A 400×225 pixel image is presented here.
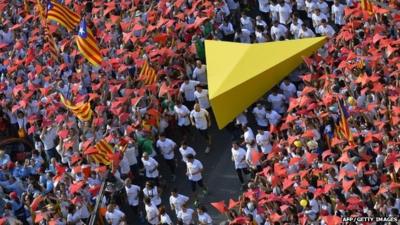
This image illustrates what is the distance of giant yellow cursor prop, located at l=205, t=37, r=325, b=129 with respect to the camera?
28000mm

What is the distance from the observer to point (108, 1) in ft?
109

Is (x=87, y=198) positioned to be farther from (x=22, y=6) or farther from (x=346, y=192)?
(x=22, y=6)

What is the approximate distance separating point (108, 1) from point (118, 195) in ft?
25.4

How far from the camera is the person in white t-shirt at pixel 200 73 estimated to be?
29.5m

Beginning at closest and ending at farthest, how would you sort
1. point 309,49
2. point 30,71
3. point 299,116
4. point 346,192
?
point 346,192
point 299,116
point 309,49
point 30,71

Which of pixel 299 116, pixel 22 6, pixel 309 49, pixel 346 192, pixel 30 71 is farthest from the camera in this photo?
pixel 22 6

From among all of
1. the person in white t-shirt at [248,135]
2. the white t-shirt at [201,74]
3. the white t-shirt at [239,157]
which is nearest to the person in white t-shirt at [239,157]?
the white t-shirt at [239,157]

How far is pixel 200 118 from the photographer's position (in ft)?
92.3

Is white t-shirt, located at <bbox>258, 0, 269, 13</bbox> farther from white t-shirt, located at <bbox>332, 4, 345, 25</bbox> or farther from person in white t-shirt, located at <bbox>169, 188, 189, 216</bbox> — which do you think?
person in white t-shirt, located at <bbox>169, 188, 189, 216</bbox>

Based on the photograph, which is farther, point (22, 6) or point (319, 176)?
point (22, 6)

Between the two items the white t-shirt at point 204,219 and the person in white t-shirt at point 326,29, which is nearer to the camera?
the white t-shirt at point 204,219

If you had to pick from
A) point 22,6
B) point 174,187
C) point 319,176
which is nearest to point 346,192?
point 319,176

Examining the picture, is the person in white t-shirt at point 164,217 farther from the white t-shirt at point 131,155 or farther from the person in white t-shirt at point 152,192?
the white t-shirt at point 131,155

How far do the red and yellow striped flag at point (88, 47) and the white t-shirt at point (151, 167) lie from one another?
150 inches
